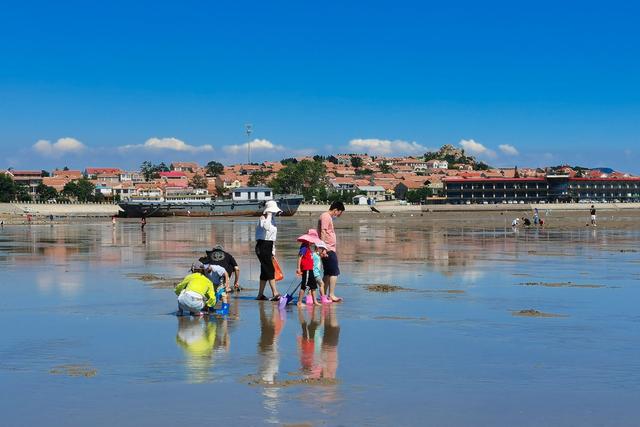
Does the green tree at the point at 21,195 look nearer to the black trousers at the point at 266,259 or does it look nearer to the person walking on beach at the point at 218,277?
the black trousers at the point at 266,259

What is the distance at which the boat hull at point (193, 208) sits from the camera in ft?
313

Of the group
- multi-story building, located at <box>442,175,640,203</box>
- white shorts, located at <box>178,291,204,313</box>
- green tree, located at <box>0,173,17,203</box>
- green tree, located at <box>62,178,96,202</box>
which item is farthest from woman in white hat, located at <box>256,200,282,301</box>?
multi-story building, located at <box>442,175,640,203</box>

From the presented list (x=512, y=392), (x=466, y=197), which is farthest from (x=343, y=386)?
(x=466, y=197)

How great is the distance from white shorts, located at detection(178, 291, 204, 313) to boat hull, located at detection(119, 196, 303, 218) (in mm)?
83692

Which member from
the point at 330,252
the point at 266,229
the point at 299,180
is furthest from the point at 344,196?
the point at 330,252

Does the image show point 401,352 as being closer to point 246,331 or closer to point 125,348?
point 246,331

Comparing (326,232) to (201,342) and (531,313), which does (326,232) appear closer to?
(531,313)

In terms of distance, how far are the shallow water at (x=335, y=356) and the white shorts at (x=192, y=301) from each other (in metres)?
0.25

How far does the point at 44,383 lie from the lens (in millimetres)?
7258

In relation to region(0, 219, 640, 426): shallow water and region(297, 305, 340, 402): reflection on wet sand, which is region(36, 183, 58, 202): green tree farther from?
region(297, 305, 340, 402): reflection on wet sand

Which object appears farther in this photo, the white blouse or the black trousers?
the white blouse

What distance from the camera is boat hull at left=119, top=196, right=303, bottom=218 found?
9525cm

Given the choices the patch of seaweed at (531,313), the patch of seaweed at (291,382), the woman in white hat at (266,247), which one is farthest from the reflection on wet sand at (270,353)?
the patch of seaweed at (531,313)

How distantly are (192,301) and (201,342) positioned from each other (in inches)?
74.0
